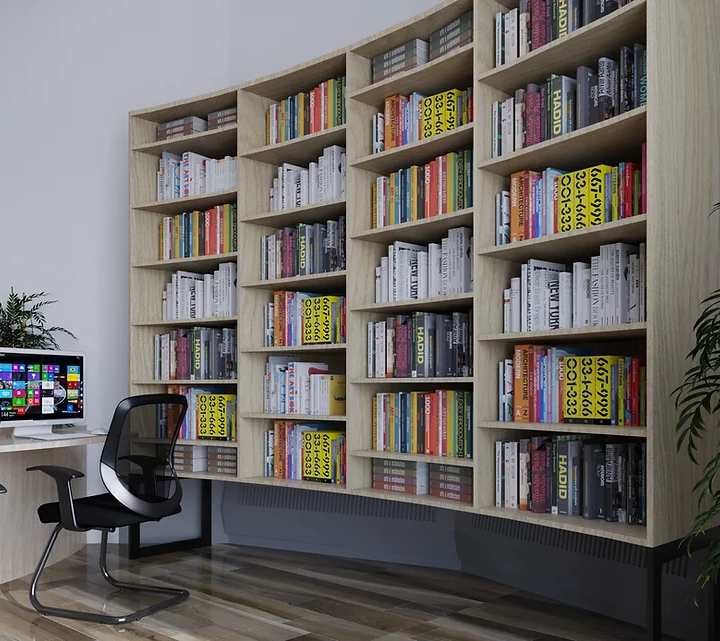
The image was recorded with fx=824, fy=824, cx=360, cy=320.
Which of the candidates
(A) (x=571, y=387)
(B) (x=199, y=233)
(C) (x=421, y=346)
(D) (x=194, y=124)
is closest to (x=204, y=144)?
(D) (x=194, y=124)

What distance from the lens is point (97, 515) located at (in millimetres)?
3188

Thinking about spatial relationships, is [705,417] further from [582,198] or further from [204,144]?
[204,144]

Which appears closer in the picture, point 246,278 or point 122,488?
point 122,488

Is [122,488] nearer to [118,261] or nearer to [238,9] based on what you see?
[118,261]

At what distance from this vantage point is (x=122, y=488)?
316 cm

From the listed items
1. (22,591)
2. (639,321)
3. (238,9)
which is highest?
(238,9)

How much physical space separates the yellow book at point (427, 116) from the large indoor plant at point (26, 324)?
244 cm

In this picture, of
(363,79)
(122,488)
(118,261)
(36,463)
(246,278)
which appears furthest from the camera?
(118,261)

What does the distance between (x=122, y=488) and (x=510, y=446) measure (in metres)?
1.48

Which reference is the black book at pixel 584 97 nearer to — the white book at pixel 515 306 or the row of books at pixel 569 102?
the row of books at pixel 569 102

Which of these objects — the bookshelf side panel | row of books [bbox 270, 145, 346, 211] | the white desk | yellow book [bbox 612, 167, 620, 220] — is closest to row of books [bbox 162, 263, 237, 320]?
row of books [bbox 270, 145, 346, 211]

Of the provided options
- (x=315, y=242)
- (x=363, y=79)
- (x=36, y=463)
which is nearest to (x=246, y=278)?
(x=315, y=242)

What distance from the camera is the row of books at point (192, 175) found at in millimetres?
3990

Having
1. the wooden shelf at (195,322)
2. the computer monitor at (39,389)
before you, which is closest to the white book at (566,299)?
the wooden shelf at (195,322)
